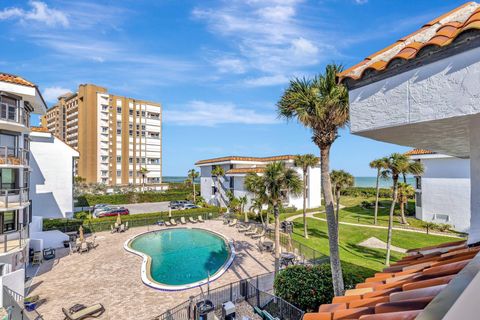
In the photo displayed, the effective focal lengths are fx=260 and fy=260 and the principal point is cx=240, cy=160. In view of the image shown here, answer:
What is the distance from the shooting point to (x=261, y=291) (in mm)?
14930

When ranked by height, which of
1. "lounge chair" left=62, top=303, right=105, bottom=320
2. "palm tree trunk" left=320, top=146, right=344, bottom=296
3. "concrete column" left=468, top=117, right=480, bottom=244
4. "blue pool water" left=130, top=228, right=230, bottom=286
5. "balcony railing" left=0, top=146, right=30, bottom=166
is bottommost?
"blue pool water" left=130, top=228, right=230, bottom=286

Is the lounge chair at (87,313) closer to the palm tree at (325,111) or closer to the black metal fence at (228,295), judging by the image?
the black metal fence at (228,295)

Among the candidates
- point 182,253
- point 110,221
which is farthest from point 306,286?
point 110,221

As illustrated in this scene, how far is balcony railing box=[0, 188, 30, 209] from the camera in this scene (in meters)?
16.5

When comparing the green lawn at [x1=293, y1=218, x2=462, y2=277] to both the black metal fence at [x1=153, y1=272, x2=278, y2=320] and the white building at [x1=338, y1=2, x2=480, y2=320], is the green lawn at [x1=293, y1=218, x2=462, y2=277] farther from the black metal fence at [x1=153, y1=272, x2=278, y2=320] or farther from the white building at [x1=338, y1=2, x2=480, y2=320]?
the white building at [x1=338, y1=2, x2=480, y2=320]

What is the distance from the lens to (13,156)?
18.2 metres

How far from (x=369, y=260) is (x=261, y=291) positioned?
11.3 m

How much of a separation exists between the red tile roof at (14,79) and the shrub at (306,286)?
69.7ft

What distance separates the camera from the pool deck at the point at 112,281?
46.5 ft

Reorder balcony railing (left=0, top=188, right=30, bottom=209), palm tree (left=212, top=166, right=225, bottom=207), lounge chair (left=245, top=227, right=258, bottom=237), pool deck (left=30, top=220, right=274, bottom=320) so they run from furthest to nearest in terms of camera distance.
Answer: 1. palm tree (left=212, top=166, right=225, bottom=207)
2. lounge chair (left=245, top=227, right=258, bottom=237)
3. balcony railing (left=0, top=188, right=30, bottom=209)
4. pool deck (left=30, top=220, right=274, bottom=320)

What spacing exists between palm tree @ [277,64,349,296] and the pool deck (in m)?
8.35

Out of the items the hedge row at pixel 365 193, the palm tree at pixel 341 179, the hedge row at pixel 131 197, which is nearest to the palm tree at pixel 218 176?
the hedge row at pixel 131 197

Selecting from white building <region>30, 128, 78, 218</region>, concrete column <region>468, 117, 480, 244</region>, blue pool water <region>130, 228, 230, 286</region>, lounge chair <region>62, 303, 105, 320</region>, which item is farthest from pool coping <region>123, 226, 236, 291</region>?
concrete column <region>468, 117, 480, 244</region>

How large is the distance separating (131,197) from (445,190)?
5314 cm
